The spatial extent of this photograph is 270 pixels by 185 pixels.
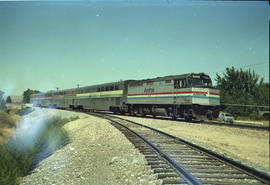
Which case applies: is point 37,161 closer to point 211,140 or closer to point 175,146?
point 175,146

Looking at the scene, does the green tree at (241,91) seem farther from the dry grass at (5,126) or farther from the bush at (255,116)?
the dry grass at (5,126)

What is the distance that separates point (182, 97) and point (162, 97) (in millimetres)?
2425

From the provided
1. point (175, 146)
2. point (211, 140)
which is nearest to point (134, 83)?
point (211, 140)

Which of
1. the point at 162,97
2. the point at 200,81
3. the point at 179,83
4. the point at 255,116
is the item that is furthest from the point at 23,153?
the point at 255,116

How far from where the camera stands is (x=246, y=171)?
196 inches

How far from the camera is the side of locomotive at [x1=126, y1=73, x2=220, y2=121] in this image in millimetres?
16469

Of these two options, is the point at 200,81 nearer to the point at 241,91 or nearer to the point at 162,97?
the point at 162,97

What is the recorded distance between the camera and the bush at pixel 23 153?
216 inches

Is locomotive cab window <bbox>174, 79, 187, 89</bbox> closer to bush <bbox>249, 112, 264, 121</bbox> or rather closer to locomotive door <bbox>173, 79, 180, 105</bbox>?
locomotive door <bbox>173, 79, 180, 105</bbox>

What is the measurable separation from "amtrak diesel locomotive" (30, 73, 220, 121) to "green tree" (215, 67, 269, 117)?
601 cm

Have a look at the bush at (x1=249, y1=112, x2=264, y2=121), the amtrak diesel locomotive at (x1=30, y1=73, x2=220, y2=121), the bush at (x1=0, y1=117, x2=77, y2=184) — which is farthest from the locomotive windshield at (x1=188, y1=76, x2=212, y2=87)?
the bush at (x1=249, y1=112, x2=264, y2=121)

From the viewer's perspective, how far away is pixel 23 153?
6.97 m

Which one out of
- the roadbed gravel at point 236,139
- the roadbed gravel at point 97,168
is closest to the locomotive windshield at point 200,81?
the roadbed gravel at point 236,139

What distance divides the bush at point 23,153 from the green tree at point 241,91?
1797 cm
